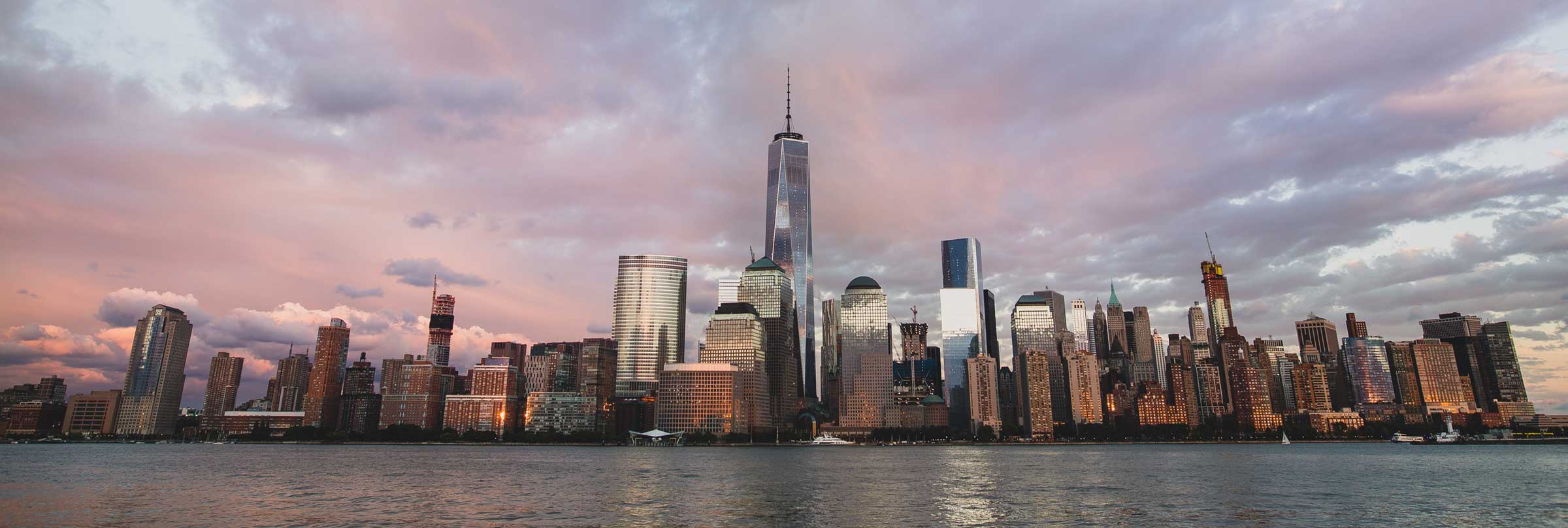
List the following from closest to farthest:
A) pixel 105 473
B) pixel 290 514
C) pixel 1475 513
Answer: pixel 290 514 < pixel 1475 513 < pixel 105 473

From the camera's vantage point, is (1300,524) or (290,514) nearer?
(1300,524)

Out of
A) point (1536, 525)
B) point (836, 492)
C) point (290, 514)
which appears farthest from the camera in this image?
point (836, 492)

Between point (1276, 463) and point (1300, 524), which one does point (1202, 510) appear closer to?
point (1300, 524)

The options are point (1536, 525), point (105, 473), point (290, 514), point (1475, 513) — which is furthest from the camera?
point (105, 473)

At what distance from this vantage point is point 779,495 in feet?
289

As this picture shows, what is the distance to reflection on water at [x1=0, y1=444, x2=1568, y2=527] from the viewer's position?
64938 mm

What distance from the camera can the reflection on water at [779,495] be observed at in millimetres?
64938

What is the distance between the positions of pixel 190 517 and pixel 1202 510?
3271 inches

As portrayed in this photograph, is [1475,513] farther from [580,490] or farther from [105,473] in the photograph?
[105,473]

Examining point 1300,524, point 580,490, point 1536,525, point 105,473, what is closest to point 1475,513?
point 1536,525

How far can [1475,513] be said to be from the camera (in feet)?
→ 232

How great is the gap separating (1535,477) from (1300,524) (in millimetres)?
84449

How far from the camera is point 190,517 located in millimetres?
64500

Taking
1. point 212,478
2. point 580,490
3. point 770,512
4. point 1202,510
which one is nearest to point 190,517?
point 580,490
